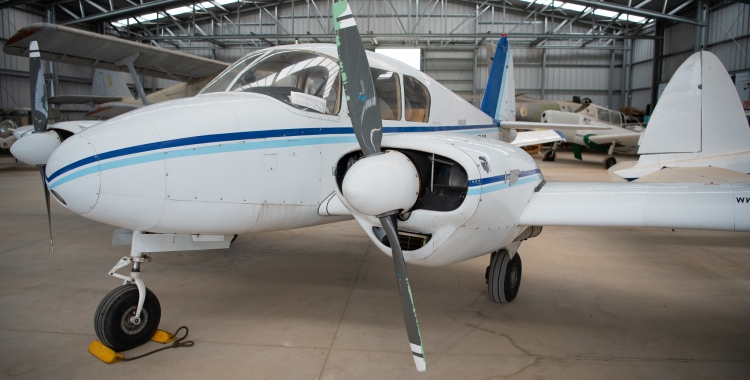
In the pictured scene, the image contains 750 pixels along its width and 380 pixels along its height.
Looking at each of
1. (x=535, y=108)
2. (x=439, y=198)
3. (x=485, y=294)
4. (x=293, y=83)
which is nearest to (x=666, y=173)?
(x=485, y=294)

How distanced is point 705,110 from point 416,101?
4.59 meters

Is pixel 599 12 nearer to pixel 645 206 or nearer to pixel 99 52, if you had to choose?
pixel 99 52

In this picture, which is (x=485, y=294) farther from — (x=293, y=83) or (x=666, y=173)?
(x=666, y=173)

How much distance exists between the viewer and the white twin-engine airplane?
3.23 m

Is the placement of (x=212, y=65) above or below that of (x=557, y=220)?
above

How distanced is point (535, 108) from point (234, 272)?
24886 mm

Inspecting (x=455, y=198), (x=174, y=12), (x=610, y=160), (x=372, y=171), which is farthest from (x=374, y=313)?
(x=174, y=12)

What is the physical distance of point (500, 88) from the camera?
28.6 ft

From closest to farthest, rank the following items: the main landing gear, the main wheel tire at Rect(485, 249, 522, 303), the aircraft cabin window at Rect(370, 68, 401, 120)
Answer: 1. the main wheel tire at Rect(485, 249, 522, 303)
2. the aircraft cabin window at Rect(370, 68, 401, 120)
3. the main landing gear

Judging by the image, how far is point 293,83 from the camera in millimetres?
4305

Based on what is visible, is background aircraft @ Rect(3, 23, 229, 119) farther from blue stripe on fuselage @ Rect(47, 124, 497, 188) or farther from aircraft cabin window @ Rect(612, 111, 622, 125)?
aircraft cabin window @ Rect(612, 111, 622, 125)

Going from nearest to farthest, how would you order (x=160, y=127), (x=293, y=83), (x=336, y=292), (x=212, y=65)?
(x=160, y=127) → (x=293, y=83) → (x=336, y=292) → (x=212, y=65)

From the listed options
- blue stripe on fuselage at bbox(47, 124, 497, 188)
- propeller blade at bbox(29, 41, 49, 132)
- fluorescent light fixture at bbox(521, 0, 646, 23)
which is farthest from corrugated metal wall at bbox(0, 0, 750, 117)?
blue stripe on fuselage at bbox(47, 124, 497, 188)

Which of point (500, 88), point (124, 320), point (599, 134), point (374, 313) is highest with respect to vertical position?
point (500, 88)
